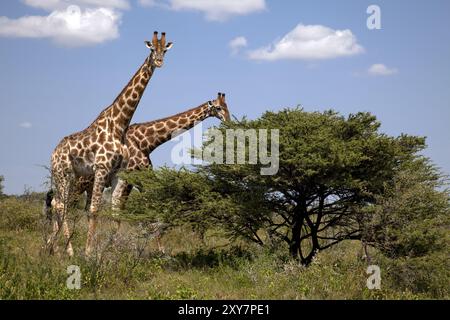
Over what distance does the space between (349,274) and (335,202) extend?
6.31 feet

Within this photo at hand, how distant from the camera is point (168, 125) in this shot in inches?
583

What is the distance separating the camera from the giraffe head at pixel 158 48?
40.1 ft

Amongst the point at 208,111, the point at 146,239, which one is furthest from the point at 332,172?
the point at 208,111

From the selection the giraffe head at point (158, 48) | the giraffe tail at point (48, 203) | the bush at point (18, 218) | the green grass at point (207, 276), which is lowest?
the green grass at point (207, 276)

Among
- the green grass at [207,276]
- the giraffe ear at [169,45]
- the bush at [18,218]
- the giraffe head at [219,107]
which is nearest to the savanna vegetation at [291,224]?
the green grass at [207,276]

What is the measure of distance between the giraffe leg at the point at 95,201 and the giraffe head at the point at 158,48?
9.33ft

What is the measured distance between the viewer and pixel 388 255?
33.4ft

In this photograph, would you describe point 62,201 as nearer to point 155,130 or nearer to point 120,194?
point 120,194

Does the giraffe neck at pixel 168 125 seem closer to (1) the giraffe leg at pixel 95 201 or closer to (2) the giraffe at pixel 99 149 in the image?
(2) the giraffe at pixel 99 149

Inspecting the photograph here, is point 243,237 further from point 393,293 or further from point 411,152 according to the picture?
point 411,152

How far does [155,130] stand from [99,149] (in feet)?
8.44

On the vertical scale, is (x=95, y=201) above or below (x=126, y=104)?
below

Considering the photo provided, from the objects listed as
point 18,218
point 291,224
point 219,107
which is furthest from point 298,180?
point 18,218

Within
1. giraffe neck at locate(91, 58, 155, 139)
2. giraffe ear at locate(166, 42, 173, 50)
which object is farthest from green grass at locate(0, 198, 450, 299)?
giraffe ear at locate(166, 42, 173, 50)
